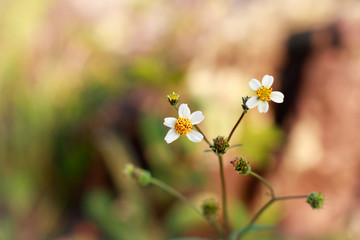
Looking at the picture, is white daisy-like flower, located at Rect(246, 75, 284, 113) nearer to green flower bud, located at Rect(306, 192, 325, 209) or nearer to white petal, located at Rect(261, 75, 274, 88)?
white petal, located at Rect(261, 75, 274, 88)

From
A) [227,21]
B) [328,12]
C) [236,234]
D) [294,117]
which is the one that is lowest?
[236,234]

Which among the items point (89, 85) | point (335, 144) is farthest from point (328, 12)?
point (89, 85)

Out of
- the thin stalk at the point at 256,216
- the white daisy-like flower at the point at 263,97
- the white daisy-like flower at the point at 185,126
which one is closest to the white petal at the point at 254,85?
the white daisy-like flower at the point at 263,97

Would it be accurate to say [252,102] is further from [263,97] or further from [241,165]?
[241,165]

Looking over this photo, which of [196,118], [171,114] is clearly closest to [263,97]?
[196,118]

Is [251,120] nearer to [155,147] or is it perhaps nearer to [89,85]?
[155,147]

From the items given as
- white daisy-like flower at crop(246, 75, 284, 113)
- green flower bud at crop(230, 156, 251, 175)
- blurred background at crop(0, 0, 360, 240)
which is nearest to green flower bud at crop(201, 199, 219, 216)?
green flower bud at crop(230, 156, 251, 175)
